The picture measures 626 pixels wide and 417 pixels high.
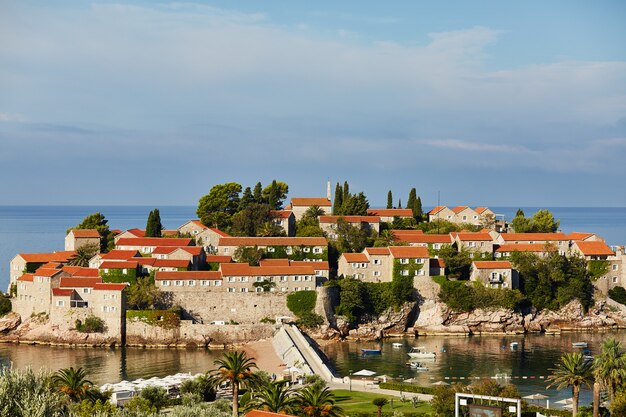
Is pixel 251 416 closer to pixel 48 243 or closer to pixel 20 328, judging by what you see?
pixel 20 328

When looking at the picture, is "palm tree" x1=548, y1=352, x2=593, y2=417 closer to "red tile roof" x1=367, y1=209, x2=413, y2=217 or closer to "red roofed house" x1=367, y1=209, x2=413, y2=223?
"red roofed house" x1=367, y1=209, x2=413, y2=223

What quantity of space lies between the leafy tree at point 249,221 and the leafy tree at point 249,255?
6.31 meters

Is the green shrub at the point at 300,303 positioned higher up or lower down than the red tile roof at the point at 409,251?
lower down

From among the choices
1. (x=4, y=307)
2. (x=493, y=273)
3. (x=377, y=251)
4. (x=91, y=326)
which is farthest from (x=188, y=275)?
(x=493, y=273)

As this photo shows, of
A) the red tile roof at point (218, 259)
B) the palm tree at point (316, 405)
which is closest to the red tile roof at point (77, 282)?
the red tile roof at point (218, 259)

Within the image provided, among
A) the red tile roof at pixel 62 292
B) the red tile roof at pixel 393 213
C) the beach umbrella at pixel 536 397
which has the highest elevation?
the red tile roof at pixel 393 213

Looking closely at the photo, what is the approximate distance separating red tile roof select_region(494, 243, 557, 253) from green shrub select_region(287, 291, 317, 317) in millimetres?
23577

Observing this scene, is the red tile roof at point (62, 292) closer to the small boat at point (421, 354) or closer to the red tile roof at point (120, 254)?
the red tile roof at point (120, 254)

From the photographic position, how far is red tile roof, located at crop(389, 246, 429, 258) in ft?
279

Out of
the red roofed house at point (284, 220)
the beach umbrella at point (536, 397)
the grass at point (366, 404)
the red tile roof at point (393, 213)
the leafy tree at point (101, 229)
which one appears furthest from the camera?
the red tile roof at point (393, 213)

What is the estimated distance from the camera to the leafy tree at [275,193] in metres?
105

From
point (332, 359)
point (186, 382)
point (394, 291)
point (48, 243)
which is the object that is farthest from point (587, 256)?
point (48, 243)

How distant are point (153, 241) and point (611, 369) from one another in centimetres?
5431

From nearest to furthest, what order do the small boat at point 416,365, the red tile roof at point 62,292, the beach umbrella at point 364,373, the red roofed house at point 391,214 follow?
1. the beach umbrella at point 364,373
2. the small boat at point 416,365
3. the red tile roof at point 62,292
4. the red roofed house at point 391,214
